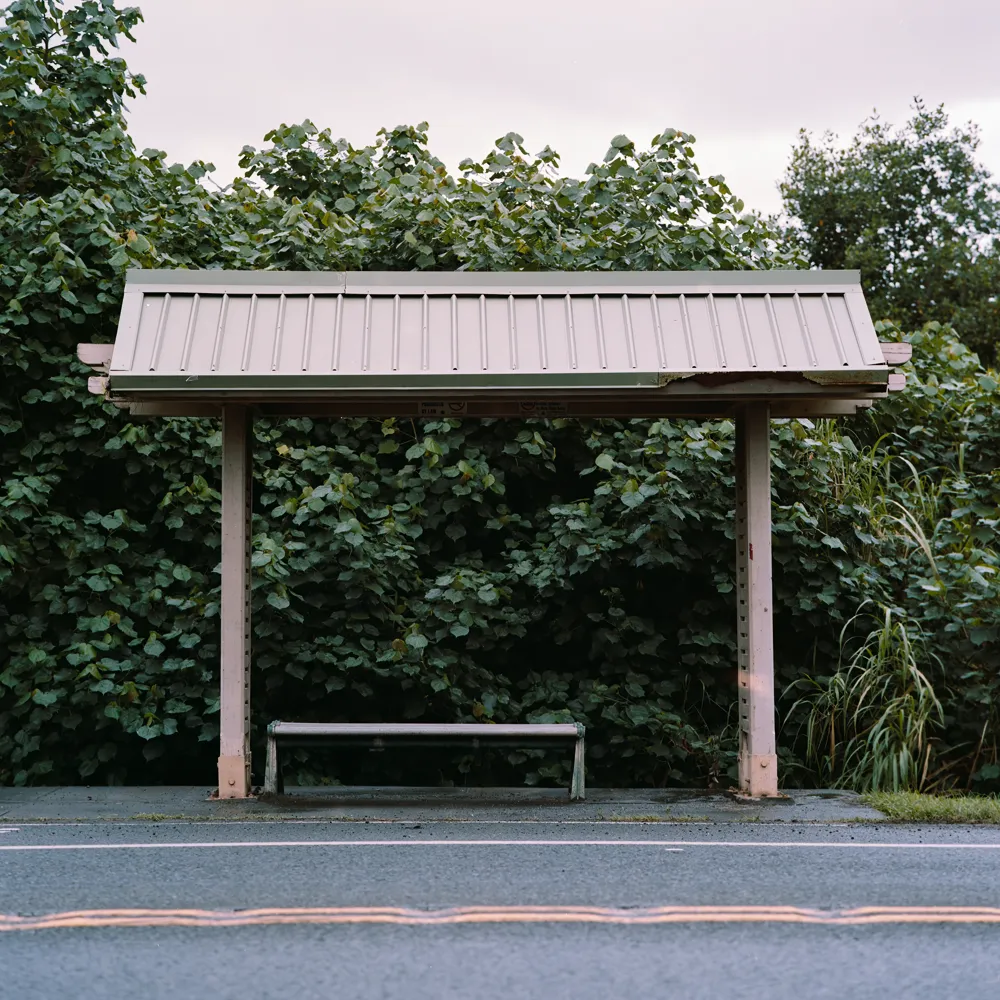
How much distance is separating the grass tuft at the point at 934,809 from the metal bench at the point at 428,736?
2.02m

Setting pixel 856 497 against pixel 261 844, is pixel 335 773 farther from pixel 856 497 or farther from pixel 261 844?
pixel 856 497

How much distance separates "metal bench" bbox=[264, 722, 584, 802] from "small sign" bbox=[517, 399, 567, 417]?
2.18m

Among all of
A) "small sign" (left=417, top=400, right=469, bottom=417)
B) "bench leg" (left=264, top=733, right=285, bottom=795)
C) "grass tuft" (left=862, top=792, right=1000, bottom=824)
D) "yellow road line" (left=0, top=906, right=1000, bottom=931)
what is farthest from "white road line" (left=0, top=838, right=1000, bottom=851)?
"small sign" (left=417, top=400, right=469, bottom=417)

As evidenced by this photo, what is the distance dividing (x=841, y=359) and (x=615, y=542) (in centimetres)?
318

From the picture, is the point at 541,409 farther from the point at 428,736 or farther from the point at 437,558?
the point at 437,558

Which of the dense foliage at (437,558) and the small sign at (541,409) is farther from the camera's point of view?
the dense foliage at (437,558)

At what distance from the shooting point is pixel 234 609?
304 inches

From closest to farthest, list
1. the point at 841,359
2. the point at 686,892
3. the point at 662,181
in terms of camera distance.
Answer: the point at 686,892
the point at 841,359
the point at 662,181

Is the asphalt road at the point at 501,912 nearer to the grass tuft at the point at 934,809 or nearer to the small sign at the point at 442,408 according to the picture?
the grass tuft at the point at 934,809

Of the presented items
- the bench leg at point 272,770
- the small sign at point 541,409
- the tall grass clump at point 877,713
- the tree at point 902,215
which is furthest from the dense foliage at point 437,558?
the tree at point 902,215

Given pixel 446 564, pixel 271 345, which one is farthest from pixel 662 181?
pixel 271 345

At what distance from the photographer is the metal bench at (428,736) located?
7.80 metres

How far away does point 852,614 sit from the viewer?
1003 centimetres

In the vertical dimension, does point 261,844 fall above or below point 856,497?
below
